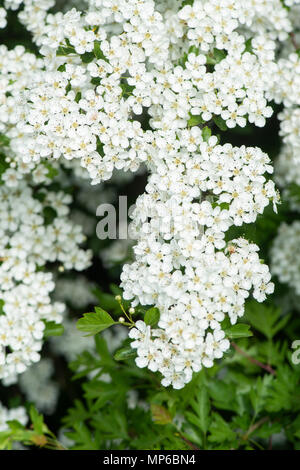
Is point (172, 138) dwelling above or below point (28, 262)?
above

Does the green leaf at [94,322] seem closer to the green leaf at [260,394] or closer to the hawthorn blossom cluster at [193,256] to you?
the hawthorn blossom cluster at [193,256]

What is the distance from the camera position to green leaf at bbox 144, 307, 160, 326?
2604 mm

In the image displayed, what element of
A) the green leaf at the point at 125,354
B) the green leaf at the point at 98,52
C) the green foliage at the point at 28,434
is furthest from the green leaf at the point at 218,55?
the green foliage at the point at 28,434

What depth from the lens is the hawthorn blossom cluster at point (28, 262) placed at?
3.33 m

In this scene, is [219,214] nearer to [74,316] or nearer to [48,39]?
[48,39]

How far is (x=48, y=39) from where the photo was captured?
3.13m

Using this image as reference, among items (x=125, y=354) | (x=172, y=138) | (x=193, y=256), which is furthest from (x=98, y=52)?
(x=125, y=354)

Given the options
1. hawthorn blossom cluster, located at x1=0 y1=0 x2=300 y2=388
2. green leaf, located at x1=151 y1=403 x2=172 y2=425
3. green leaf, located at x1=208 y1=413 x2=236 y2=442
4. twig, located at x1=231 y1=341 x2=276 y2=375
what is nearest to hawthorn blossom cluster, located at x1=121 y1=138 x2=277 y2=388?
hawthorn blossom cluster, located at x1=0 y1=0 x2=300 y2=388

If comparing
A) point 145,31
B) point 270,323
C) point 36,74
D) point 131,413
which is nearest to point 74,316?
point 131,413

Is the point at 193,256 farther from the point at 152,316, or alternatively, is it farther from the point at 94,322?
the point at 94,322

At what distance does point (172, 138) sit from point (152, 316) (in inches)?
36.4

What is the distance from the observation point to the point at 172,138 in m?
2.89

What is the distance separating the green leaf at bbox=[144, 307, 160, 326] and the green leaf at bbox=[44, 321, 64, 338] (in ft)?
3.13

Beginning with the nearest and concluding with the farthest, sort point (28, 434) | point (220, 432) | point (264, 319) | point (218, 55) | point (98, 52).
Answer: point (98, 52) < point (218, 55) < point (220, 432) < point (28, 434) < point (264, 319)
